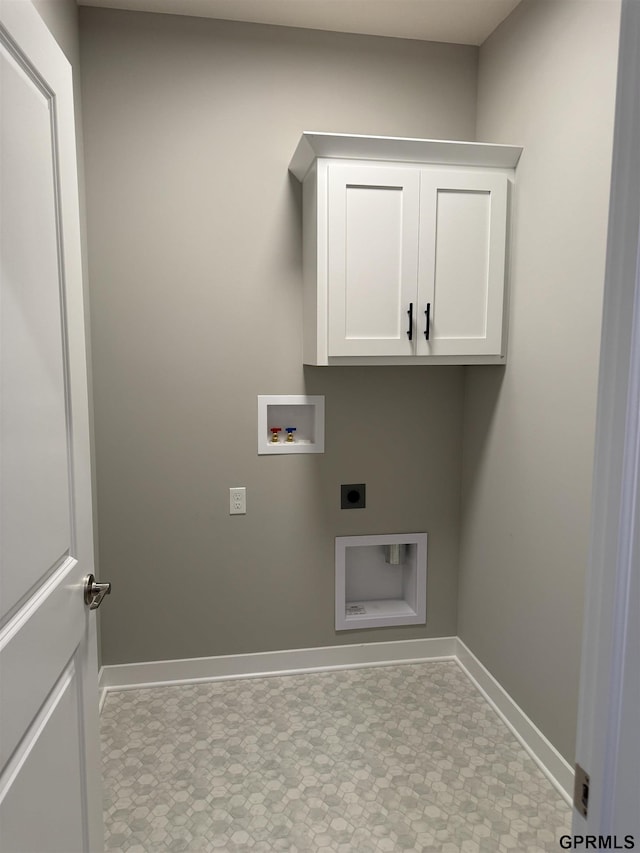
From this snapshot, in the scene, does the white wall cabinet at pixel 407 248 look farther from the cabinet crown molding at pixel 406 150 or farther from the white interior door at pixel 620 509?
the white interior door at pixel 620 509

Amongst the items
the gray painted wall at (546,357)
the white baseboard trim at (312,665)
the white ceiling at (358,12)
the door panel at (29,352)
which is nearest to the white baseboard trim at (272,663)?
the white baseboard trim at (312,665)

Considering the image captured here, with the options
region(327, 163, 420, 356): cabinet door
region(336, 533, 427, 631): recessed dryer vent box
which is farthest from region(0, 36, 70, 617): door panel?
region(336, 533, 427, 631): recessed dryer vent box

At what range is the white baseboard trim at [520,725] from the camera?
2008 millimetres

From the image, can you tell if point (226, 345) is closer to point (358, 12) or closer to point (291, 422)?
point (291, 422)

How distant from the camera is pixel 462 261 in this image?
2.31m

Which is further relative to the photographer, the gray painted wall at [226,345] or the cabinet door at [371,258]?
the gray painted wall at [226,345]

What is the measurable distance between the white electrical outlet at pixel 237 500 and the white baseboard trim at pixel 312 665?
2.18 feet

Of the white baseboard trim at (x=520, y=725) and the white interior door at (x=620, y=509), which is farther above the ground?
the white interior door at (x=620, y=509)

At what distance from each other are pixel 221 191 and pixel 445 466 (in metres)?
1.56

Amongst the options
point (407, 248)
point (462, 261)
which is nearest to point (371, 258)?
point (407, 248)

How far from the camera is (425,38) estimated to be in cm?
249

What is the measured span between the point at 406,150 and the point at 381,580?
1.92m

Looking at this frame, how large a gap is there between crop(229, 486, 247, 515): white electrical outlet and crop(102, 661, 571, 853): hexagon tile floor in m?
0.77

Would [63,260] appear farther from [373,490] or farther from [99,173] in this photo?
[373,490]
